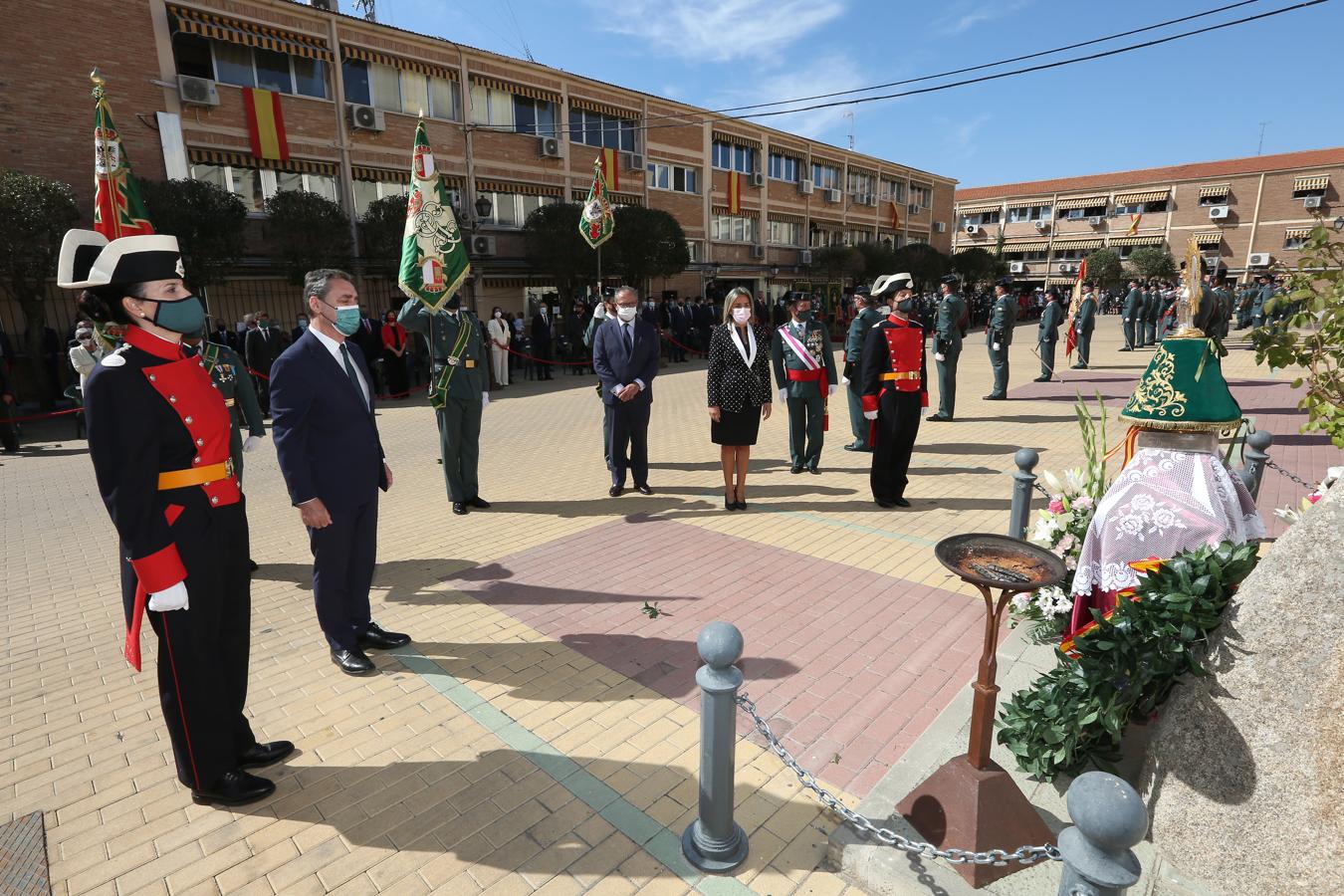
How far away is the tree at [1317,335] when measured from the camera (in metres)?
2.94

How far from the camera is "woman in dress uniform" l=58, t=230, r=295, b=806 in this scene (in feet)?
8.17

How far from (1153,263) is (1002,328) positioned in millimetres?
44930

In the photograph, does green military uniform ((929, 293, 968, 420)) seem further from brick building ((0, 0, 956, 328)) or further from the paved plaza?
brick building ((0, 0, 956, 328))

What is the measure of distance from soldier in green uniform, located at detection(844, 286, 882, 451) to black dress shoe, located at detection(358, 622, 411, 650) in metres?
5.66

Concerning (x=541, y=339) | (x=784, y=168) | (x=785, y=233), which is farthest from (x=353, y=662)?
(x=784, y=168)

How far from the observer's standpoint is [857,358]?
8.46 m

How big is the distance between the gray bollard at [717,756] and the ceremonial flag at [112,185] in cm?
531

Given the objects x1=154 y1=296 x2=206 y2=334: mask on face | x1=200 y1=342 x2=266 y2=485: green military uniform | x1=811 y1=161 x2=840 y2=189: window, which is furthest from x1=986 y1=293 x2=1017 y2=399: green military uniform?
x1=811 y1=161 x2=840 y2=189: window

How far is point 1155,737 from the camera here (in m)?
2.47

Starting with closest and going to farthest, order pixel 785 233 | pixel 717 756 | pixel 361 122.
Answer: pixel 717 756, pixel 361 122, pixel 785 233

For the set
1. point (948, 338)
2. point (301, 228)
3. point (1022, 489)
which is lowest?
point (1022, 489)

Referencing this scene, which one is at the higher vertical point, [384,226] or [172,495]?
[384,226]

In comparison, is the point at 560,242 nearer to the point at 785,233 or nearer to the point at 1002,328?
the point at 1002,328

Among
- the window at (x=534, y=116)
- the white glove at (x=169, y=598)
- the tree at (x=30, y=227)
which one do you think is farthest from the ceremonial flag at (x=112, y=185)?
the window at (x=534, y=116)
